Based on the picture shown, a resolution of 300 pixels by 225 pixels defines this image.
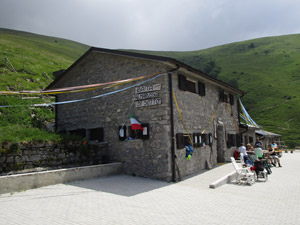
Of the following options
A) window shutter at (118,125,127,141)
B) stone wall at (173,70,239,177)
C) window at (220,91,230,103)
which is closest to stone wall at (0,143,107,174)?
window shutter at (118,125,127,141)

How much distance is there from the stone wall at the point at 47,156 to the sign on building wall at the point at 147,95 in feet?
9.77

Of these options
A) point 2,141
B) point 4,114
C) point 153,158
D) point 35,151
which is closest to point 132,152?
point 153,158

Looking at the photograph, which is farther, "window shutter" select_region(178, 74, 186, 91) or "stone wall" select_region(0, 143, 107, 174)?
"window shutter" select_region(178, 74, 186, 91)

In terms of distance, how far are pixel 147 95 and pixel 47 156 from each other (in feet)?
16.3

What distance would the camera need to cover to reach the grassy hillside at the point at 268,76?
50844mm

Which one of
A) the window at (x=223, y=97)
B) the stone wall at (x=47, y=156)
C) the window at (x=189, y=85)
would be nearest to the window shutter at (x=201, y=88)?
the window at (x=189, y=85)

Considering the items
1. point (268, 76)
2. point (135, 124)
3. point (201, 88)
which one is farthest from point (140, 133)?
point (268, 76)

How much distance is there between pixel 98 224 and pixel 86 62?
10.3 meters

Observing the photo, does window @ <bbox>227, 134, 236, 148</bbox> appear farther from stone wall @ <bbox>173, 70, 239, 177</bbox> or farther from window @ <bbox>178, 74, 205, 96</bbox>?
window @ <bbox>178, 74, 205, 96</bbox>

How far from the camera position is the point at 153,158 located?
34.1 feet

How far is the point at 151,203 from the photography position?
6973 millimetres

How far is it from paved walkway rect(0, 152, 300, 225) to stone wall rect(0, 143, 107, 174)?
160cm

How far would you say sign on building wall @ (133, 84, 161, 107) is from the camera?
10570mm

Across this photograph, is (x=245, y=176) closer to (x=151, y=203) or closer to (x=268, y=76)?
(x=151, y=203)
